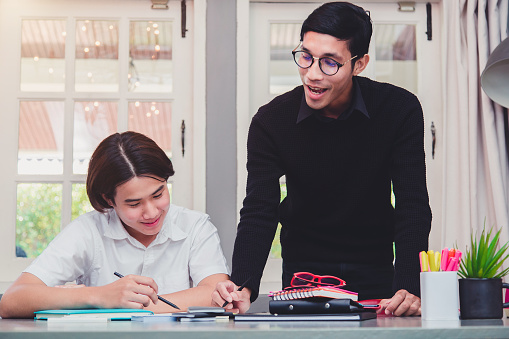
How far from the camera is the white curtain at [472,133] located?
8.71 ft

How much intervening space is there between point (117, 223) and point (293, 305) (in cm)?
89

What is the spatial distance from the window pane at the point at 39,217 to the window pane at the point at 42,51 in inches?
20.0

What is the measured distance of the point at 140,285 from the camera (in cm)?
138

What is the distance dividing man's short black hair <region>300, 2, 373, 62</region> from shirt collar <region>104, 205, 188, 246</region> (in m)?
0.71

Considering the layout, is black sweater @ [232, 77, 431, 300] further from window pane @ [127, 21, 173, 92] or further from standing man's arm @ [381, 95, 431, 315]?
window pane @ [127, 21, 173, 92]

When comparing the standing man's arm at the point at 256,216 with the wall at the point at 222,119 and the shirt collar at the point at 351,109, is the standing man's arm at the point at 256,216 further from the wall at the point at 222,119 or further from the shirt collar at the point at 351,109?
the wall at the point at 222,119

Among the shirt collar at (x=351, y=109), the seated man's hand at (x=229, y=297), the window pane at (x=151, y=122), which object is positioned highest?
the window pane at (x=151, y=122)

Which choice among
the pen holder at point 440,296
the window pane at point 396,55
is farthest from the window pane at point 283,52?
the pen holder at point 440,296

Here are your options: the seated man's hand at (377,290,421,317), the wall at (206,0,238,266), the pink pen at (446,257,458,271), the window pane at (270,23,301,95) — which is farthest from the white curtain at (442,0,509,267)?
the pink pen at (446,257,458,271)

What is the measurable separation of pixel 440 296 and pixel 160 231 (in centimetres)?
101

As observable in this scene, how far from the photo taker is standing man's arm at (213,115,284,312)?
1.56 m

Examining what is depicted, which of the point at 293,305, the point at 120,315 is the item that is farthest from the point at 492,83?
the point at 120,315

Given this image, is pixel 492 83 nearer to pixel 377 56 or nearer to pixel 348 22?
pixel 377 56

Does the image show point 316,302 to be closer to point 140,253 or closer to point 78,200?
point 140,253
